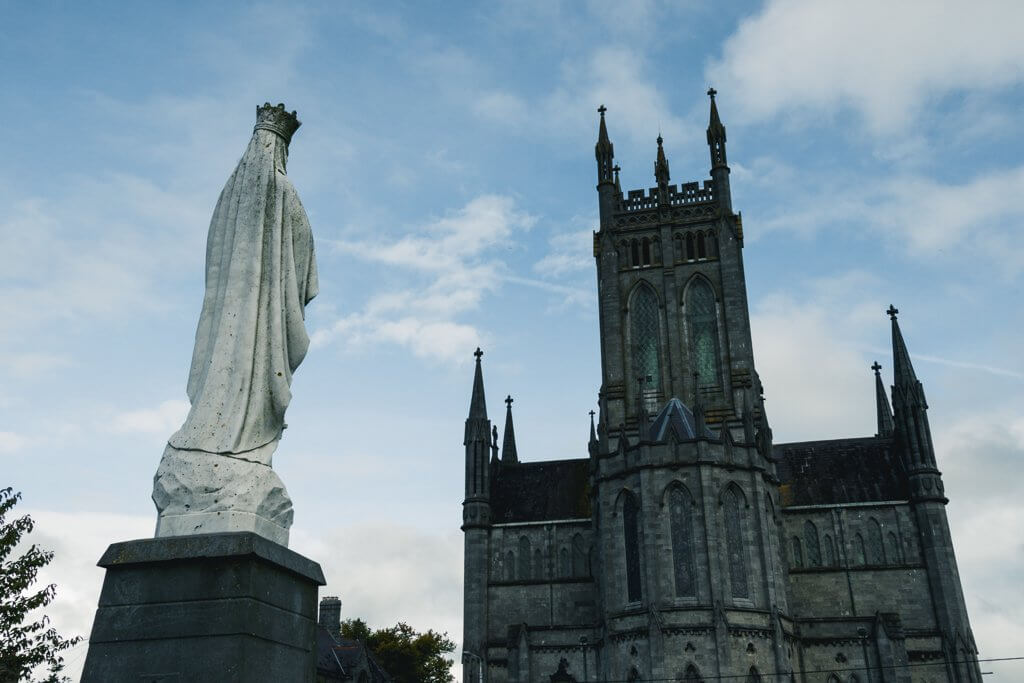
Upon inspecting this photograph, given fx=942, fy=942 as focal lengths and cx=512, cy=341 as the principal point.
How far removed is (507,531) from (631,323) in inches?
572

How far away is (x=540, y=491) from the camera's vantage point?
5709cm

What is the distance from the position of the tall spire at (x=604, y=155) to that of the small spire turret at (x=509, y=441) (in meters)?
16.3

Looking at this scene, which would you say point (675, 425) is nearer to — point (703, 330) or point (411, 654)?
point (703, 330)

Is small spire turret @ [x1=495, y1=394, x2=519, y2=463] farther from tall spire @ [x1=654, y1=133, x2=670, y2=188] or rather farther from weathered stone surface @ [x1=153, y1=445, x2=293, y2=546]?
weathered stone surface @ [x1=153, y1=445, x2=293, y2=546]

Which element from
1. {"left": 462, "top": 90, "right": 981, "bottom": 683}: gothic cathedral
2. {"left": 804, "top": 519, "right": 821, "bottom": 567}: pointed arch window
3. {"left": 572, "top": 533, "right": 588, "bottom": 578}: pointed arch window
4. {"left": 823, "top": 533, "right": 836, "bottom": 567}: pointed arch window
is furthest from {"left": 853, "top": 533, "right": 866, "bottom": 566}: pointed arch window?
{"left": 572, "top": 533, "right": 588, "bottom": 578}: pointed arch window

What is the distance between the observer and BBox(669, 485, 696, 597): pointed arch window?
41.1 m

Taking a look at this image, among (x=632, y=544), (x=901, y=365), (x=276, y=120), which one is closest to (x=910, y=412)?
(x=901, y=365)

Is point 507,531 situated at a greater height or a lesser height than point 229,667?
greater

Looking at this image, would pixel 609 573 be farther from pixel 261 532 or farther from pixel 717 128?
pixel 261 532

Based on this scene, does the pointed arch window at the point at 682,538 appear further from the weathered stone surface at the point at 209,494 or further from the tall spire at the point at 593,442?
the weathered stone surface at the point at 209,494

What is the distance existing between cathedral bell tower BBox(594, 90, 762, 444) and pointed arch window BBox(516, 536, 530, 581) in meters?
7.82

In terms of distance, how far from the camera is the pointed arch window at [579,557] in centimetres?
5162

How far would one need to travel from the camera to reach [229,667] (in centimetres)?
590

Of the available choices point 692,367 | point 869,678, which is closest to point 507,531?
point 692,367
